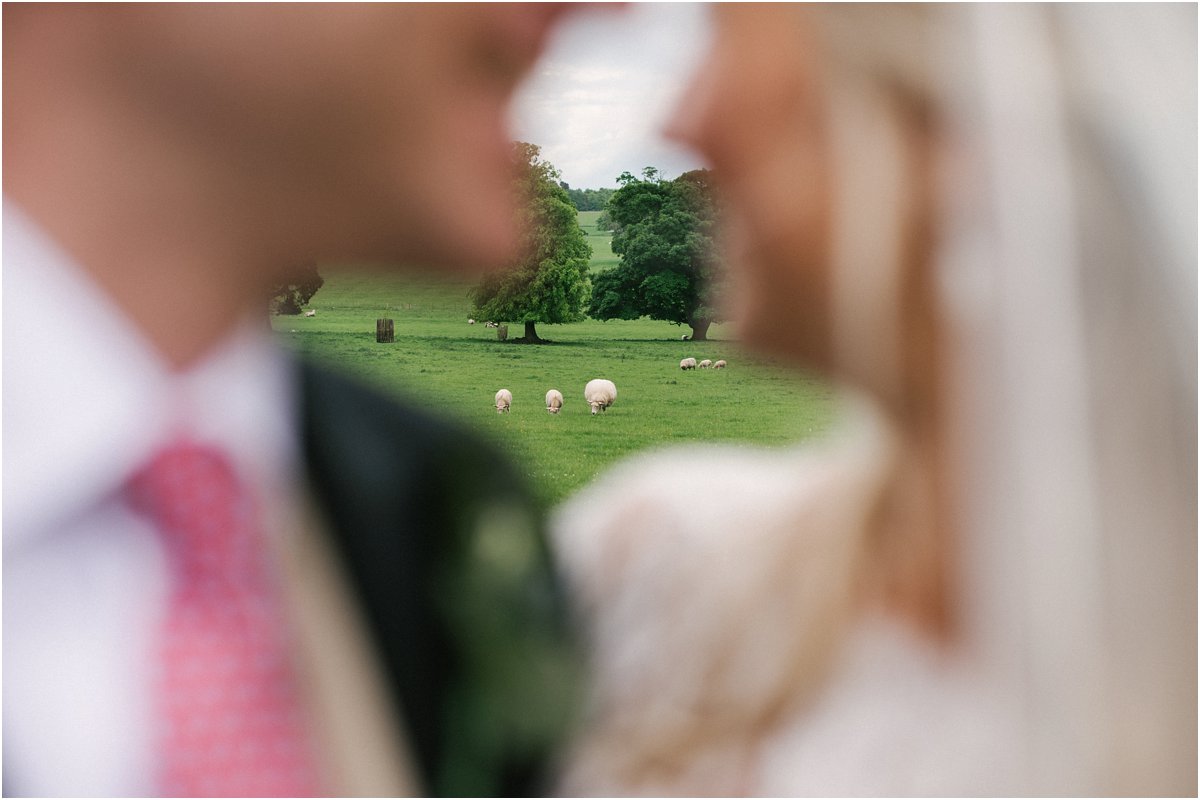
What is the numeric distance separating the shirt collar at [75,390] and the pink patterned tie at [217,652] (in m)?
0.02

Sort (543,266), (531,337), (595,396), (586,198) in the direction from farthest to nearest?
1. (595,396)
2. (531,337)
3. (543,266)
4. (586,198)

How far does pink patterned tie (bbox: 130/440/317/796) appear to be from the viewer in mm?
421

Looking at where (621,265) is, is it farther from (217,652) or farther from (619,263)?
(217,652)

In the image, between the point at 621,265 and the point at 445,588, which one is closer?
the point at 445,588

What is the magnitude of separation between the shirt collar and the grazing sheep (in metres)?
3.31

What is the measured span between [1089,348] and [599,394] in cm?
350

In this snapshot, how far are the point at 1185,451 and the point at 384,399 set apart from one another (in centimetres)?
43

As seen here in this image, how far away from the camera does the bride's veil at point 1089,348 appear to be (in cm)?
33

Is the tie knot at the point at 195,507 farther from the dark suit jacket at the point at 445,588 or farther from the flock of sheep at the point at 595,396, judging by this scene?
the flock of sheep at the point at 595,396

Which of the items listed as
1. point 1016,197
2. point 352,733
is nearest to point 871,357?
point 1016,197

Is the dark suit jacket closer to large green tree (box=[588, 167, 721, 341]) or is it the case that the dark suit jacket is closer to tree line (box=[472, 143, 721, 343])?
tree line (box=[472, 143, 721, 343])

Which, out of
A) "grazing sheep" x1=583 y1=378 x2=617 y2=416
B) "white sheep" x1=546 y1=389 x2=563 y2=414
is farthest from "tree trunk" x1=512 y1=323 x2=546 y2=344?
"white sheep" x1=546 y1=389 x2=563 y2=414

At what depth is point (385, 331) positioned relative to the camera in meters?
1.57

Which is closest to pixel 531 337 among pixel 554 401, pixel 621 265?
pixel 621 265
